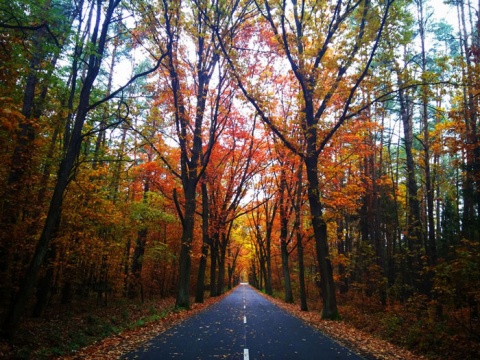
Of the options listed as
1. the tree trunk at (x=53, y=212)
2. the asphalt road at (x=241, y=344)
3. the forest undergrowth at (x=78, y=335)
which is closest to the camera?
the asphalt road at (x=241, y=344)


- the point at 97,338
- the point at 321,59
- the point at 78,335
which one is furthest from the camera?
the point at 321,59

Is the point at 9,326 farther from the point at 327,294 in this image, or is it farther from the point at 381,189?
the point at 381,189

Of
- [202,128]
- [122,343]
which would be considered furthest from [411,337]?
[202,128]

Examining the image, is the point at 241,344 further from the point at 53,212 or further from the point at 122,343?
the point at 53,212

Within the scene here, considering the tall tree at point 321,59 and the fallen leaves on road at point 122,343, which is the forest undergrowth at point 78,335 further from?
the tall tree at point 321,59

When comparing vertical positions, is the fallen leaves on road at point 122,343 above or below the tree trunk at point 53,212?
below

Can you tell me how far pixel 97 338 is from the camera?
10516 millimetres

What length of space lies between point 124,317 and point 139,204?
7182 millimetres

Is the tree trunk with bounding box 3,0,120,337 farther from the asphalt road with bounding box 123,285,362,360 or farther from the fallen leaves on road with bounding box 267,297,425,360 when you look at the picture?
the fallen leaves on road with bounding box 267,297,425,360

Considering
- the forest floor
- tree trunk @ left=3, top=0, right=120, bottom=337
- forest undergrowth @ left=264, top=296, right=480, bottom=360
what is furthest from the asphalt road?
tree trunk @ left=3, top=0, right=120, bottom=337

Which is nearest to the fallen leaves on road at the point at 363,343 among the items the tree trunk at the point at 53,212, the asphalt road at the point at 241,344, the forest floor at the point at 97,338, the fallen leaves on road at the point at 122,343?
the forest floor at the point at 97,338

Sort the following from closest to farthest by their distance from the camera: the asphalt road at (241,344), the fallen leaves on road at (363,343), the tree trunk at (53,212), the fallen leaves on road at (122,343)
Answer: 1. the asphalt road at (241,344)
2. the fallen leaves on road at (122,343)
3. the fallen leaves on road at (363,343)
4. the tree trunk at (53,212)

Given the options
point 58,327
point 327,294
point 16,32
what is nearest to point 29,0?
point 16,32

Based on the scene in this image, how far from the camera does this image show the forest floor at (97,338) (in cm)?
759
